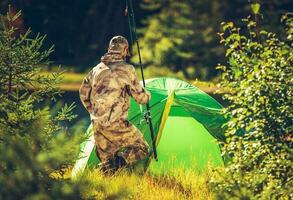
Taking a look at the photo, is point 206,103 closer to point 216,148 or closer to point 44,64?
point 216,148

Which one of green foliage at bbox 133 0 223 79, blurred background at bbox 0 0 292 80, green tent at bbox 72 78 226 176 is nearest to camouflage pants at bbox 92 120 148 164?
green tent at bbox 72 78 226 176

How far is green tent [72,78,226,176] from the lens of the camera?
30.7 feet

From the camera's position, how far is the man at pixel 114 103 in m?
8.21

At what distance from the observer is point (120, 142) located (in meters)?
8.33

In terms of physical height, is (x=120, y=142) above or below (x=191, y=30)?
above

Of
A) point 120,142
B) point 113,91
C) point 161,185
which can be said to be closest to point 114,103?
point 113,91

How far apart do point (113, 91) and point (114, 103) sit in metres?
0.14

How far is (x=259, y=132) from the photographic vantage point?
636cm

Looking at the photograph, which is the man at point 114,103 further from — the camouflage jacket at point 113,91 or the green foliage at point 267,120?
the green foliage at point 267,120

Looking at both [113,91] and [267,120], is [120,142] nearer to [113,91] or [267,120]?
[113,91]

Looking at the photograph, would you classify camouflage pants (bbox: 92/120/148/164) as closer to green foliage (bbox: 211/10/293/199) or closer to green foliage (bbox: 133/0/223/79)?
green foliage (bbox: 211/10/293/199)

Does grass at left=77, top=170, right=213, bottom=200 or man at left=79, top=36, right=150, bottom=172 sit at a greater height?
man at left=79, top=36, right=150, bottom=172

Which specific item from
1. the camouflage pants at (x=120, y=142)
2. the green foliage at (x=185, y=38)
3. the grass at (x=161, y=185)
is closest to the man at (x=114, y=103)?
the camouflage pants at (x=120, y=142)

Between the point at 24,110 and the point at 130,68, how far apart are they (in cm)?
195
